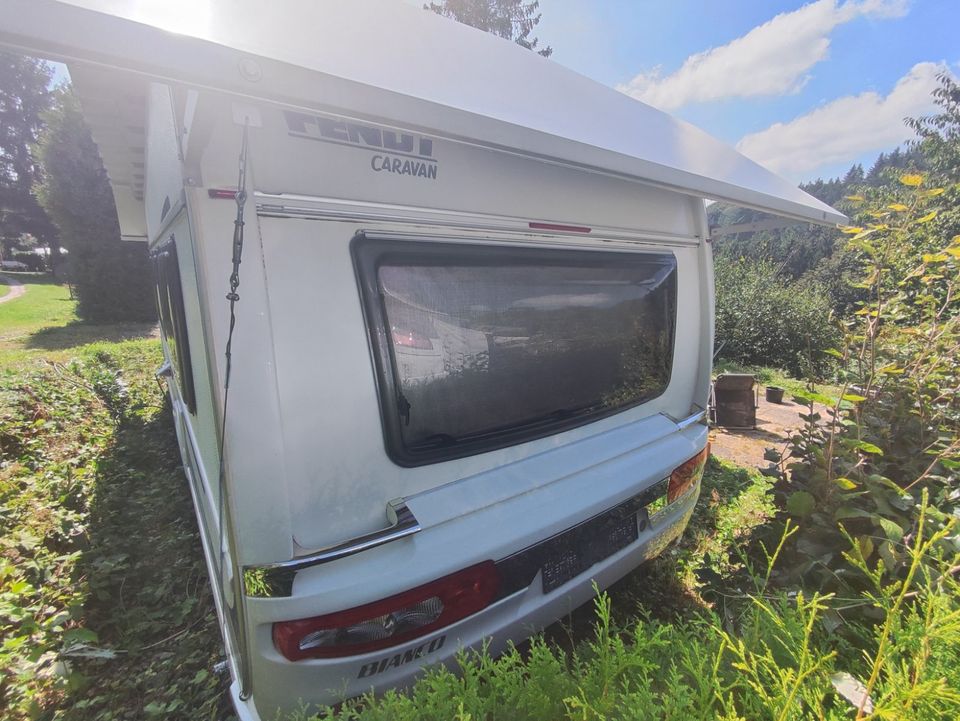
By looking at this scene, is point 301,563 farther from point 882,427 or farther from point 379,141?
point 882,427

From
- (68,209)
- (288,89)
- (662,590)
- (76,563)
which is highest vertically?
(68,209)

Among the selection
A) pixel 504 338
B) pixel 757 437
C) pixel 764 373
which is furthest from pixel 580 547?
pixel 764 373

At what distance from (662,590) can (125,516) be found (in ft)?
13.7

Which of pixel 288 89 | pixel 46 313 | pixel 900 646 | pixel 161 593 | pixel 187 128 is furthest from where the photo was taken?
pixel 46 313

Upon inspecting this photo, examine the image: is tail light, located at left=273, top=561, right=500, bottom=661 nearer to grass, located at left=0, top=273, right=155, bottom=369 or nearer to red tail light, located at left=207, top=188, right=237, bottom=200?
red tail light, located at left=207, top=188, right=237, bottom=200

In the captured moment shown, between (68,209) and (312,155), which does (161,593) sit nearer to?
(312,155)

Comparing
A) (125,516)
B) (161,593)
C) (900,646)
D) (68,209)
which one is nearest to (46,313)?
(68,209)

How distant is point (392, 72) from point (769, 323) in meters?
14.5

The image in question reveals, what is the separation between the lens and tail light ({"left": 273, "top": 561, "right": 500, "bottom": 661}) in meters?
1.29

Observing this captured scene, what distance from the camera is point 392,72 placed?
1221 millimetres

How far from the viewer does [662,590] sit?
2.69 meters

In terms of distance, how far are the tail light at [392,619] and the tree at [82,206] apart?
57.9 feet

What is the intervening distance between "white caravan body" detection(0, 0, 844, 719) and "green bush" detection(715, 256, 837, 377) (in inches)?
471

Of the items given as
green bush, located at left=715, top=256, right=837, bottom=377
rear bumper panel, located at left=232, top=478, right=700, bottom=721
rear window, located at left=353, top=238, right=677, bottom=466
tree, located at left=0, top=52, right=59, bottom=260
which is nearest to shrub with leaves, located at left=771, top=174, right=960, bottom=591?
rear window, located at left=353, top=238, right=677, bottom=466
